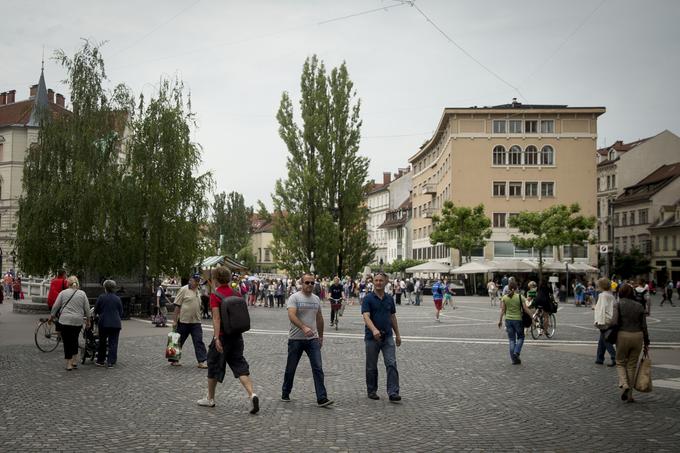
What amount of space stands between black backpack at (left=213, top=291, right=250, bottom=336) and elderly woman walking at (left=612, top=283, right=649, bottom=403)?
5362 millimetres

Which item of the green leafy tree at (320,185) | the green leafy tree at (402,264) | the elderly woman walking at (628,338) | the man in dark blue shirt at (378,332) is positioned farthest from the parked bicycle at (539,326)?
the green leafy tree at (402,264)

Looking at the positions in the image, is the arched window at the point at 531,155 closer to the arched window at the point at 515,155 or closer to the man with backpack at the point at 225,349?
the arched window at the point at 515,155

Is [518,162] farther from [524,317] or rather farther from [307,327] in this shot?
[307,327]

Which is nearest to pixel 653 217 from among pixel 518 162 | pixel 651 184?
pixel 651 184

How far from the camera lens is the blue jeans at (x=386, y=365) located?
405 inches

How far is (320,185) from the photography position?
5197 cm

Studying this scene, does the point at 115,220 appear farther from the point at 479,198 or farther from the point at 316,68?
the point at 479,198

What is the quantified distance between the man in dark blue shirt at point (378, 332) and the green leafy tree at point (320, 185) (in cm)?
4071

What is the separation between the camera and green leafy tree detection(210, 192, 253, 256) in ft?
332

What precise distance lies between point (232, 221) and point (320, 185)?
52.3 metres

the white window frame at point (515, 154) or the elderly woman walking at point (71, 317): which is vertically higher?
the white window frame at point (515, 154)

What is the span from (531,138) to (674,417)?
216ft

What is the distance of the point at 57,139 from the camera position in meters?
30.1

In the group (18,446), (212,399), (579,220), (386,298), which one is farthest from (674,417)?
(579,220)
